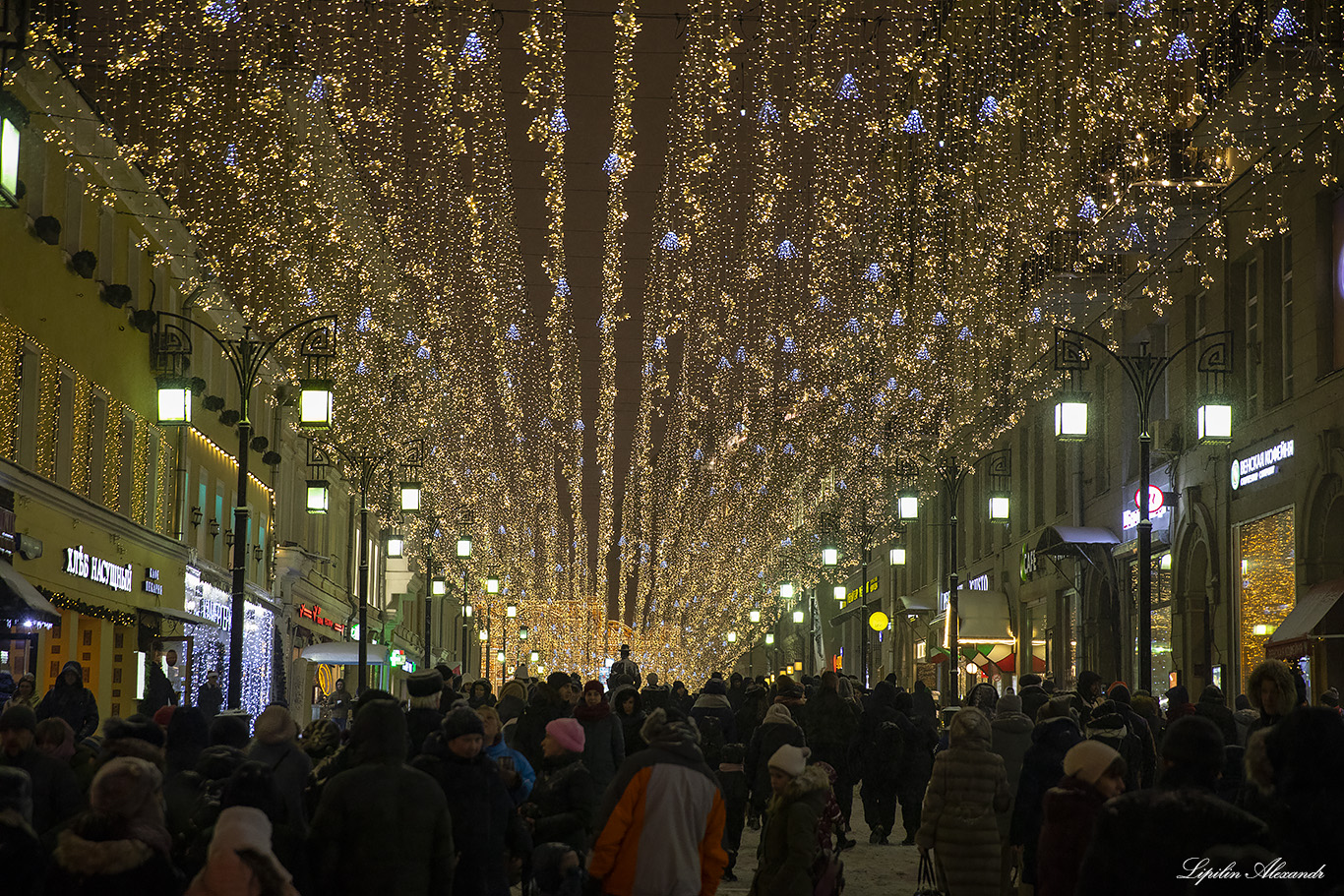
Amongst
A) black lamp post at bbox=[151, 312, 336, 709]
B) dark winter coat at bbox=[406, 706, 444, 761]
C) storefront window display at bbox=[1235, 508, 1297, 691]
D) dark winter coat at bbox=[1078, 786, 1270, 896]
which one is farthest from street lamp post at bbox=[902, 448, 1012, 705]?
dark winter coat at bbox=[1078, 786, 1270, 896]

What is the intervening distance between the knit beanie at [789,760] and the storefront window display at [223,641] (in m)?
28.1

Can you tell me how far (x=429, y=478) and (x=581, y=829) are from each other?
46285mm

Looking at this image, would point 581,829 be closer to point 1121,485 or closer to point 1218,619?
point 1218,619

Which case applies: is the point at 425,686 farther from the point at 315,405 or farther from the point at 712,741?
the point at 315,405

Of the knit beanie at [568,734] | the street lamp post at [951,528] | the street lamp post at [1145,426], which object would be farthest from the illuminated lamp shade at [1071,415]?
the knit beanie at [568,734]

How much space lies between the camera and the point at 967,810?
1086 cm

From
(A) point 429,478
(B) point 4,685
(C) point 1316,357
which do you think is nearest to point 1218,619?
(C) point 1316,357

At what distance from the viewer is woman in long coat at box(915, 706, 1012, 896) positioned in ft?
35.3

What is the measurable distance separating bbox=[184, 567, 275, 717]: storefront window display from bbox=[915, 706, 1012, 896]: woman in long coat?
1060 inches

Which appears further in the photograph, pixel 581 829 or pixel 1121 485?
pixel 1121 485

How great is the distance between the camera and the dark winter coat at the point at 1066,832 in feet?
26.2

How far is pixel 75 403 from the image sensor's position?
93.0ft

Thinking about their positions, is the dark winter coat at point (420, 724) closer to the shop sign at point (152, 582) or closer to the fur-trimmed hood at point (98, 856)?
the fur-trimmed hood at point (98, 856)

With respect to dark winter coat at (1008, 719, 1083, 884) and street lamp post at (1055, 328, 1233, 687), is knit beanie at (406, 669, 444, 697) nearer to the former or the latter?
dark winter coat at (1008, 719, 1083, 884)
